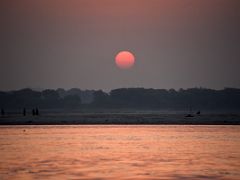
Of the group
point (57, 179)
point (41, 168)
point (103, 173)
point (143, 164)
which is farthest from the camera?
point (143, 164)

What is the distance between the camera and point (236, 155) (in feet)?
160

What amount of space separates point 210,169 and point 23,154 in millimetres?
17689

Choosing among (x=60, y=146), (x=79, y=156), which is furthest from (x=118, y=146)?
(x=79, y=156)

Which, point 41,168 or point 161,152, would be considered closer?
point 41,168

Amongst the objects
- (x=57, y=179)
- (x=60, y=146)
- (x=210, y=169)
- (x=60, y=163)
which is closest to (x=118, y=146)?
(x=60, y=146)

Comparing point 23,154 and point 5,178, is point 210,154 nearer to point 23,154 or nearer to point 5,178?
point 23,154

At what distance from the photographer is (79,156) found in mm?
48750

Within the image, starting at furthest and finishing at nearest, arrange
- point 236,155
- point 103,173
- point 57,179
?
point 236,155
point 103,173
point 57,179

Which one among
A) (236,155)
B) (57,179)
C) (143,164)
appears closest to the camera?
(57,179)

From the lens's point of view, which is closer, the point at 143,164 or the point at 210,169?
the point at 210,169

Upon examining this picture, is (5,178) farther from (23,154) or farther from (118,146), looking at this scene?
(118,146)

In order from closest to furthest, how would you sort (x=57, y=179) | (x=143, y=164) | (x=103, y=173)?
1. (x=57, y=179)
2. (x=103, y=173)
3. (x=143, y=164)

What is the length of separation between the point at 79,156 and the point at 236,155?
1239cm

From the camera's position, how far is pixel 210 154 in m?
50.4
